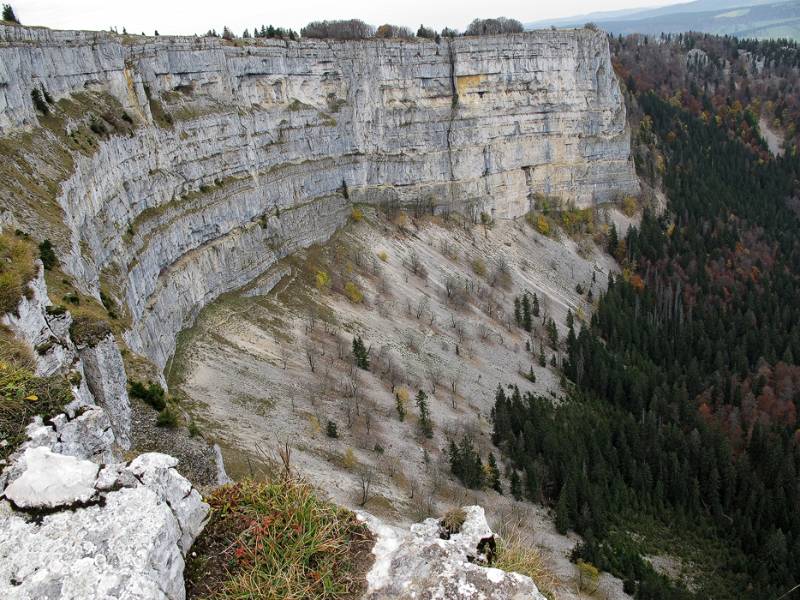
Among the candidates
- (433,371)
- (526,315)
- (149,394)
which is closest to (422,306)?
(433,371)

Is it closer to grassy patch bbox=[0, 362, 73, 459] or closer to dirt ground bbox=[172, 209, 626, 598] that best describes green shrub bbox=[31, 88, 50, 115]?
dirt ground bbox=[172, 209, 626, 598]

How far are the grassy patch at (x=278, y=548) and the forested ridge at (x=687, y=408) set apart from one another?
1511 inches

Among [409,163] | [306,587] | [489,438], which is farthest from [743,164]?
[306,587]

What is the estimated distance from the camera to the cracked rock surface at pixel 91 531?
955 centimetres

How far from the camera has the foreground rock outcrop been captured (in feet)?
36.7

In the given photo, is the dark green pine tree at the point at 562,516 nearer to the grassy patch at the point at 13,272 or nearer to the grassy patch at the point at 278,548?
the grassy patch at the point at 13,272

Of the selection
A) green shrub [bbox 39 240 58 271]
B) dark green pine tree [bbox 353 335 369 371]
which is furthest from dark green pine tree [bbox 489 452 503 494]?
green shrub [bbox 39 240 58 271]

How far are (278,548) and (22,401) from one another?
5.73 m

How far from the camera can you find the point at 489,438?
5909 cm

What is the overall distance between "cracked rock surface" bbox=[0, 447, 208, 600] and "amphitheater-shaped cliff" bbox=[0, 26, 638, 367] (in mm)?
20384

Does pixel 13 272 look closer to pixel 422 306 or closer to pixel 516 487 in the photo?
pixel 516 487

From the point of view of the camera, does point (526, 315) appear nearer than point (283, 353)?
No

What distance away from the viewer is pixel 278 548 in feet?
36.5

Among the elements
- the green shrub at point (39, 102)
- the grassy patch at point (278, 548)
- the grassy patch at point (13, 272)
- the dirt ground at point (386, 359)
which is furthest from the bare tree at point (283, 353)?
the grassy patch at point (278, 548)
